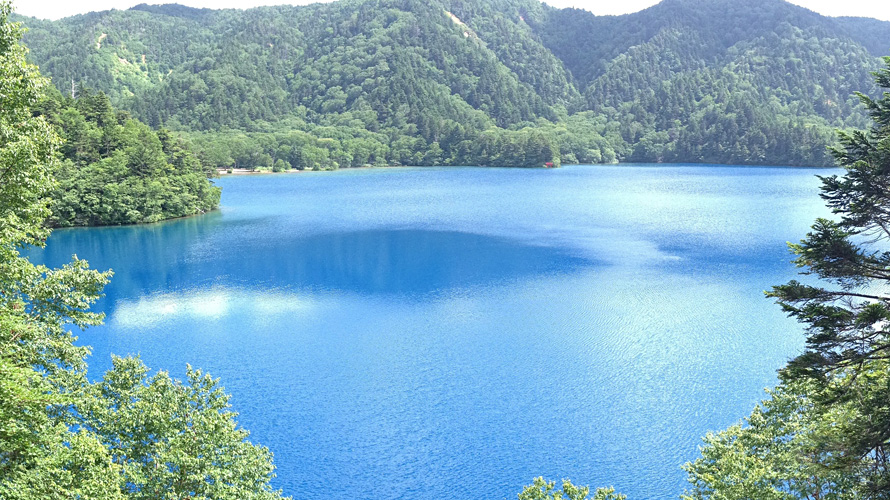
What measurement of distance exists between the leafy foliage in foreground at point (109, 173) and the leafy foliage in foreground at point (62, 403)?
5523cm

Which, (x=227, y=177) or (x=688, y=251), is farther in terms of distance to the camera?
(x=227, y=177)

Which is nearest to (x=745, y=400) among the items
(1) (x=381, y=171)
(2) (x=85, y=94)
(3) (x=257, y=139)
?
(2) (x=85, y=94)

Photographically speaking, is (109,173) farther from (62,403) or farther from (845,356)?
(845,356)

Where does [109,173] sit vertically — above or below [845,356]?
above

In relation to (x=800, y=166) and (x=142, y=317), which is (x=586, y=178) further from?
(x=142, y=317)

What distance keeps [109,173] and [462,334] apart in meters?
47.1

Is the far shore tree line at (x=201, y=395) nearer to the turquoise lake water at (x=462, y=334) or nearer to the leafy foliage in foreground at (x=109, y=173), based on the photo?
the turquoise lake water at (x=462, y=334)

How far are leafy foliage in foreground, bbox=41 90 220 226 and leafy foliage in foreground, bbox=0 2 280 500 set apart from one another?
2174 inches

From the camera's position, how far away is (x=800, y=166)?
150 metres

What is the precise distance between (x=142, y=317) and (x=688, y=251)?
42185 millimetres

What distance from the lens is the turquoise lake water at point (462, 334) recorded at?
2400cm

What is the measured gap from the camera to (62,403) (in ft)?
45.4

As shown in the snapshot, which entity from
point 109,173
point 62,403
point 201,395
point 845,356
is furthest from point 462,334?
point 109,173


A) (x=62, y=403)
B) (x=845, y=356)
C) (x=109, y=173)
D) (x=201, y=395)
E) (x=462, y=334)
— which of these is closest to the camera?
(x=845, y=356)
